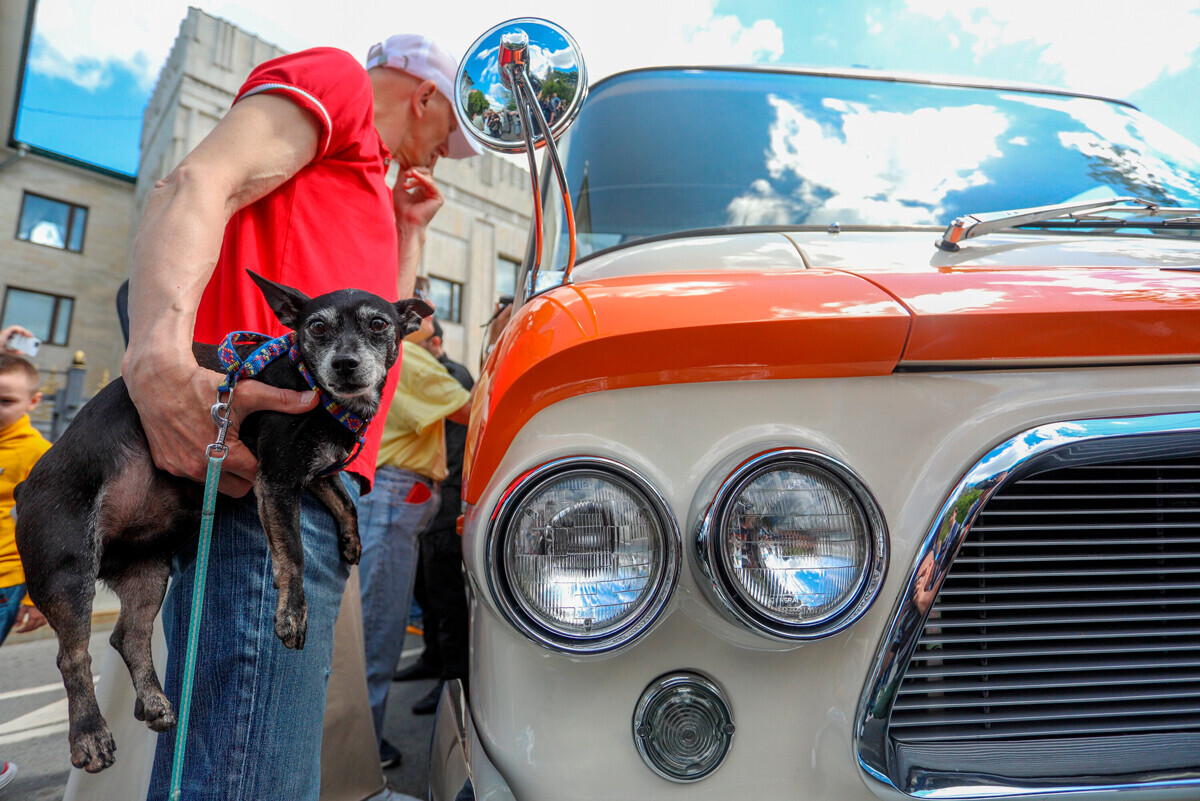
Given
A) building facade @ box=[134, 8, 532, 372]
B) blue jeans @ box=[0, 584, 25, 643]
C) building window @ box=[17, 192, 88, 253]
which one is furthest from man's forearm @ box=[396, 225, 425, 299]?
building window @ box=[17, 192, 88, 253]

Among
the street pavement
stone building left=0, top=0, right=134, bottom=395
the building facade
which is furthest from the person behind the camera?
stone building left=0, top=0, right=134, bottom=395

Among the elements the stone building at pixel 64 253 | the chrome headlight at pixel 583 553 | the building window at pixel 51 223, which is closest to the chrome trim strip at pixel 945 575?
the chrome headlight at pixel 583 553

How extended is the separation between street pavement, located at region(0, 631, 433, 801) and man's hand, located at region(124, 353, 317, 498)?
6.84 feet

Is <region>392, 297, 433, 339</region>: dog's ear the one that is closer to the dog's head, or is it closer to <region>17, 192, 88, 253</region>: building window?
the dog's head

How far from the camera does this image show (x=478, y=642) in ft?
3.45

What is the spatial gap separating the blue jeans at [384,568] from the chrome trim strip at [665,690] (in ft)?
7.24

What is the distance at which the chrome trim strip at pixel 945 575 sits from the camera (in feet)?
3.13

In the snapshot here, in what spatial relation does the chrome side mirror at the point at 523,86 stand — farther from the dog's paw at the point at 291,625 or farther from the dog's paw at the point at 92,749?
the dog's paw at the point at 92,749

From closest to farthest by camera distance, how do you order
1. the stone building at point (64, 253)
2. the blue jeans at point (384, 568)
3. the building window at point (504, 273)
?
the blue jeans at point (384, 568)
the stone building at point (64, 253)
the building window at point (504, 273)

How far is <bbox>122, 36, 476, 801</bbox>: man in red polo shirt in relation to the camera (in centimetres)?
89

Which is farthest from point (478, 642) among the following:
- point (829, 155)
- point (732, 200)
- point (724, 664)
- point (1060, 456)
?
point (829, 155)

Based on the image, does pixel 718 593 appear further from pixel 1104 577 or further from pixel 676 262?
pixel 676 262

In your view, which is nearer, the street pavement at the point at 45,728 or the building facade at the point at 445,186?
the street pavement at the point at 45,728

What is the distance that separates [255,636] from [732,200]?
1605 mm
